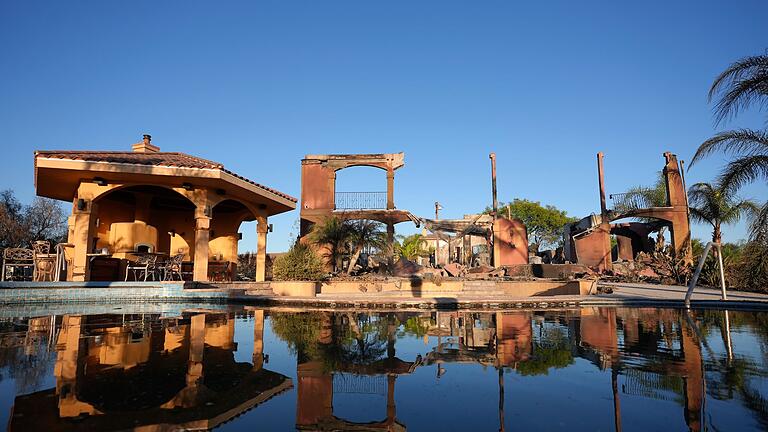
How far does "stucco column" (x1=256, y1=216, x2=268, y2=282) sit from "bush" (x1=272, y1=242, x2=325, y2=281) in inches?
95.6

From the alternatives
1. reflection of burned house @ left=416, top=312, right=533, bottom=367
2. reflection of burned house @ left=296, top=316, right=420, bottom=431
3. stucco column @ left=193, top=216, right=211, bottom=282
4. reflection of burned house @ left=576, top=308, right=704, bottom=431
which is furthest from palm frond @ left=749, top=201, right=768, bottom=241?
stucco column @ left=193, top=216, right=211, bottom=282

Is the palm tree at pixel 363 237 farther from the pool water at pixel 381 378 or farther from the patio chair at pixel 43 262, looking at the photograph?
the pool water at pixel 381 378

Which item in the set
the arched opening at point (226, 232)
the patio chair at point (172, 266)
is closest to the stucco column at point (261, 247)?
the arched opening at point (226, 232)

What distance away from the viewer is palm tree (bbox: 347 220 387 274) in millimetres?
16469

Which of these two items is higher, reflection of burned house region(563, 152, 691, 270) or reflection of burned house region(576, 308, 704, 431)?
reflection of burned house region(563, 152, 691, 270)

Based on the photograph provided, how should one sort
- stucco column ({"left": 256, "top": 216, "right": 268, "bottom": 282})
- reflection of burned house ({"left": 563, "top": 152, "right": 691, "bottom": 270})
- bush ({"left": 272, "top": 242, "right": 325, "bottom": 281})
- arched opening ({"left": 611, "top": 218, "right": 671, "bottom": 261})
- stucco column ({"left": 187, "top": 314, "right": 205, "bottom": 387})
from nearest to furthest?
stucco column ({"left": 187, "top": 314, "right": 205, "bottom": 387})
bush ({"left": 272, "top": 242, "right": 325, "bottom": 281})
stucco column ({"left": 256, "top": 216, "right": 268, "bottom": 282})
reflection of burned house ({"left": 563, "top": 152, "right": 691, "bottom": 270})
arched opening ({"left": 611, "top": 218, "right": 671, "bottom": 261})

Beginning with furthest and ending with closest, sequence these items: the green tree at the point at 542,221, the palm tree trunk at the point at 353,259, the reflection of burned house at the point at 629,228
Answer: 1. the green tree at the point at 542,221
2. the reflection of burned house at the point at 629,228
3. the palm tree trunk at the point at 353,259

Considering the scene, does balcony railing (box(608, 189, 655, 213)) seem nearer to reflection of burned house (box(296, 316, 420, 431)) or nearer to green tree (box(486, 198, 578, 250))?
green tree (box(486, 198, 578, 250))

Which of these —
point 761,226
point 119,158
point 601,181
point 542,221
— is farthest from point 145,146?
point 542,221

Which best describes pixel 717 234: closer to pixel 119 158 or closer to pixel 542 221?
pixel 542 221

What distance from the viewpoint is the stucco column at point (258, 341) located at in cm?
415

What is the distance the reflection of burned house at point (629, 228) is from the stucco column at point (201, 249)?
70.0 ft

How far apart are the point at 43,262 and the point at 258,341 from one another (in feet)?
36.3

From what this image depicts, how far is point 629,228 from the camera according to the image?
27.8 meters
